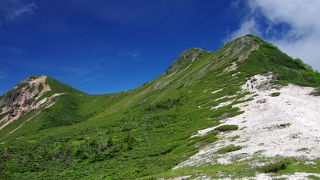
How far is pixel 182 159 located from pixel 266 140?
10.1 metres

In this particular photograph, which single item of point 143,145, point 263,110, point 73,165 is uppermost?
point 263,110

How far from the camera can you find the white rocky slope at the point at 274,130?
2122 centimetres

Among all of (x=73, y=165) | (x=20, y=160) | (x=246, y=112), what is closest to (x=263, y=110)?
(x=246, y=112)

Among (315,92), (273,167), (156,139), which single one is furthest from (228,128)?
(315,92)

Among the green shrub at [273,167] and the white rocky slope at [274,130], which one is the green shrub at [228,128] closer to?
the white rocky slope at [274,130]

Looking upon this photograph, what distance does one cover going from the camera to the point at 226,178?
16.2 m

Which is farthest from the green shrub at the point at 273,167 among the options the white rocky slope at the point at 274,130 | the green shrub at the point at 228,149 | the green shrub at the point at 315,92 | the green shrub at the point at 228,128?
the green shrub at the point at 315,92

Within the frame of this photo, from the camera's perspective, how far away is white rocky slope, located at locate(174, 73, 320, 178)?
21219mm

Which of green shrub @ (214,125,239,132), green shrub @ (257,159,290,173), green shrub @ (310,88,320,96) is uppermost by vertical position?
green shrub @ (310,88,320,96)

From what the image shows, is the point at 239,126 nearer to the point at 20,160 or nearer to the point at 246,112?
the point at 246,112

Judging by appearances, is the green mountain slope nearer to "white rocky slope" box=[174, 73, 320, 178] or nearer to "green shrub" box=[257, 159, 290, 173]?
"green shrub" box=[257, 159, 290, 173]

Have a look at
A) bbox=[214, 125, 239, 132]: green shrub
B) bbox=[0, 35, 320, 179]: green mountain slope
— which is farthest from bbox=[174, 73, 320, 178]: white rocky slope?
bbox=[0, 35, 320, 179]: green mountain slope

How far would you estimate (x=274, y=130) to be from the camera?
2766 cm

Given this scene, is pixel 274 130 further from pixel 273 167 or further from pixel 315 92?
pixel 315 92
